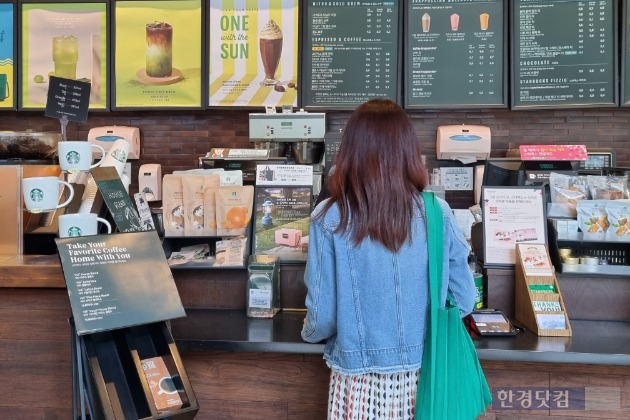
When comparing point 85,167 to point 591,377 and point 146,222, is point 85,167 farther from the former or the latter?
point 591,377

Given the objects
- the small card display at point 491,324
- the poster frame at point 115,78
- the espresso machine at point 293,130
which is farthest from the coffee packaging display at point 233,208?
the poster frame at point 115,78

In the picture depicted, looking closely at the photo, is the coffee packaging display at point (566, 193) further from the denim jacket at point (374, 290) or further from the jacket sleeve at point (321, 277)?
the jacket sleeve at point (321, 277)

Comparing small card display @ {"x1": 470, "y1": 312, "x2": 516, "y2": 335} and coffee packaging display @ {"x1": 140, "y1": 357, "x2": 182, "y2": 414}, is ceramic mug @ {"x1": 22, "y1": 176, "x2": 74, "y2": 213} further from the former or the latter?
small card display @ {"x1": 470, "y1": 312, "x2": 516, "y2": 335}

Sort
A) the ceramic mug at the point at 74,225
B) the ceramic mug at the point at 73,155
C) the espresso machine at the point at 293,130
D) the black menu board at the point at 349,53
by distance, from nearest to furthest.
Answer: the ceramic mug at the point at 74,225
the ceramic mug at the point at 73,155
the espresso machine at the point at 293,130
the black menu board at the point at 349,53

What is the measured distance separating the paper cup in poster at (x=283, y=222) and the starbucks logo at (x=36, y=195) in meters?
0.81

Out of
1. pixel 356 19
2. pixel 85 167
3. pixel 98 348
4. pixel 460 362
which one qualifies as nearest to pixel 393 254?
pixel 460 362

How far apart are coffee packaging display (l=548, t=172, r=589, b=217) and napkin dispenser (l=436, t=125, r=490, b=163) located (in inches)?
83.5

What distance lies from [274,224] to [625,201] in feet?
4.25

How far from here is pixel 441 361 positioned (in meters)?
1.51

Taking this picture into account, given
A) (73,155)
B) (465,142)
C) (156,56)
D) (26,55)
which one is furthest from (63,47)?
(73,155)

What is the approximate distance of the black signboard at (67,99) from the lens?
2.27 metres

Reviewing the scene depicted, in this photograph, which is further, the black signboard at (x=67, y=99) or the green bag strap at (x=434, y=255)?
the black signboard at (x=67, y=99)

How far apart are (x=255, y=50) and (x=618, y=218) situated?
3169 mm

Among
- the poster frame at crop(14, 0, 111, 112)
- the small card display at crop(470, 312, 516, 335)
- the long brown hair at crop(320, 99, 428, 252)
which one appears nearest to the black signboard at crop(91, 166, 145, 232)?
the long brown hair at crop(320, 99, 428, 252)
